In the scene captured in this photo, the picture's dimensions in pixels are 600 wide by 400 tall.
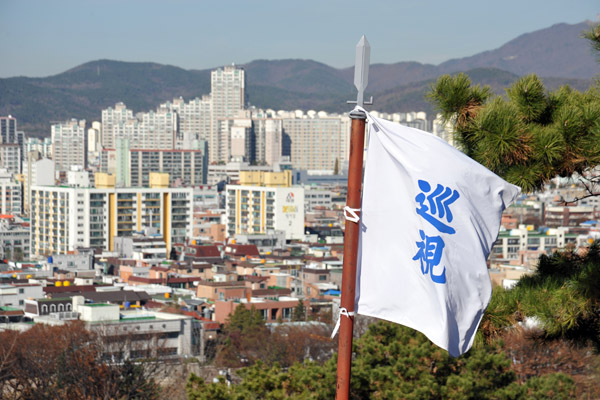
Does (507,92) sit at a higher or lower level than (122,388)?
higher

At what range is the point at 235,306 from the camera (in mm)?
17609

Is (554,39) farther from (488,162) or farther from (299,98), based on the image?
(488,162)

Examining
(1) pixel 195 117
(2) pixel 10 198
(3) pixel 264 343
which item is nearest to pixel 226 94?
(1) pixel 195 117

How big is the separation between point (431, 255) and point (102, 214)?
29819 mm

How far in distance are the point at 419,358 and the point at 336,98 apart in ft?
387

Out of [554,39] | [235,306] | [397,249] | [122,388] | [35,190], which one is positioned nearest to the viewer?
[397,249]

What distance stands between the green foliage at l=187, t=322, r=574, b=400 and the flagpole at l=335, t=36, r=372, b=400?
176 inches

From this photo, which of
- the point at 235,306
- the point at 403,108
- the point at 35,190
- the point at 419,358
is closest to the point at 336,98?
the point at 403,108

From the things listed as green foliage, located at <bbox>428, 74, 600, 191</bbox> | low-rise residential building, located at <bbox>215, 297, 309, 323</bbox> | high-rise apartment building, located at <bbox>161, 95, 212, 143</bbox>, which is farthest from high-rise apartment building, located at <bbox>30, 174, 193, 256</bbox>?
high-rise apartment building, located at <bbox>161, 95, 212, 143</bbox>

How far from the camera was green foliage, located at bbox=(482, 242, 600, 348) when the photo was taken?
2953 mm

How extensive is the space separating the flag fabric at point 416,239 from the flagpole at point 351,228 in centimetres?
4

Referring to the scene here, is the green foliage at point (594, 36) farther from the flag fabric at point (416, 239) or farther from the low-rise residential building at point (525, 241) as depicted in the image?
the low-rise residential building at point (525, 241)

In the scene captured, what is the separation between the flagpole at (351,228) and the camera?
81.7 inches

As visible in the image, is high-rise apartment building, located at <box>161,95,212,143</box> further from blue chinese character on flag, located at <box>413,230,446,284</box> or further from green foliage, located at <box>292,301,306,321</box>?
blue chinese character on flag, located at <box>413,230,446,284</box>
